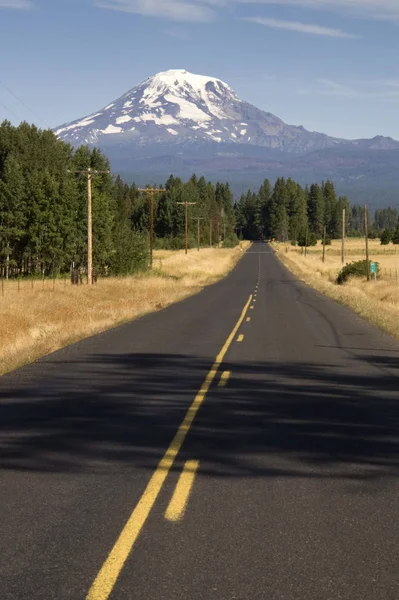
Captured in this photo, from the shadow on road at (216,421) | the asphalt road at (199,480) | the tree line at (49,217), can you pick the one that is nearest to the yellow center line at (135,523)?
the asphalt road at (199,480)

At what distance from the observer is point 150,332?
933 inches

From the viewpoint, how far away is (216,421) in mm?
10398

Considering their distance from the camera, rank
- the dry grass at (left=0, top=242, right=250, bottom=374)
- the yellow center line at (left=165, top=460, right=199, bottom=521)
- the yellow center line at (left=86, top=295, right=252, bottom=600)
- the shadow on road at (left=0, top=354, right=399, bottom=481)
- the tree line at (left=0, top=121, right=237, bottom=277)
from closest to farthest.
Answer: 1. the yellow center line at (left=86, top=295, right=252, bottom=600)
2. the yellow center line at (left=165, top=460, right=199, bottom=521)
3. the shadow on road at (left=0, top=354, right=399, bottom=481)
4. the dry grass at (left=0, top=242, right=250, bottom=374)
5. the tree line at (left=0, top=121, right=237, bottom=277)

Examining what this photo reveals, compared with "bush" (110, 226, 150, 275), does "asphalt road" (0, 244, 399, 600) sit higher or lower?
lower

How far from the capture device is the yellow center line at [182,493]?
643cm

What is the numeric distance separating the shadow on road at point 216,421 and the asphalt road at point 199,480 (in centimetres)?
3

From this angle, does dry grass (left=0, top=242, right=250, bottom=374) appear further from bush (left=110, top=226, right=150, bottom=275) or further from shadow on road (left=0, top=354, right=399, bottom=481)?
bush (left=110, top=226, right=150, bottom=275)

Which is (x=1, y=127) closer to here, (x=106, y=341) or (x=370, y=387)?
(x=106, y=341)

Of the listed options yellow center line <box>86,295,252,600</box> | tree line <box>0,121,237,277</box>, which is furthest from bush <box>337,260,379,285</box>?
yellow center line <box>86,295,252,600</box>

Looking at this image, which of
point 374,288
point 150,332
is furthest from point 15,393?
point 374,288

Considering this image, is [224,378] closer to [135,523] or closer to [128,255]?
[135,523]

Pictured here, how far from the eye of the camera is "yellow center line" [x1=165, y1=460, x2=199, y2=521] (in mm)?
6434

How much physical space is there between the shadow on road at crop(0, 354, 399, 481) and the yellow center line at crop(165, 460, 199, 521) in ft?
0.52

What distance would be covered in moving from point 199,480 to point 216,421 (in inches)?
115
